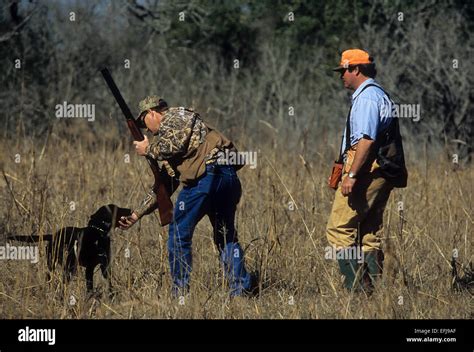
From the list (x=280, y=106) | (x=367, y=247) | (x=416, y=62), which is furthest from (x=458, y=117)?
(x=367, y=247)

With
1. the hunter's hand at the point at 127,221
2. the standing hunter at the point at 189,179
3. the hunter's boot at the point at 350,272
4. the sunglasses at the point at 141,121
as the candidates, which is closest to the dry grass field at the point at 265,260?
the hunter's boot at the point at 350,272

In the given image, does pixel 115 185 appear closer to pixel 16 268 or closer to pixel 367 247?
pixel 16 268

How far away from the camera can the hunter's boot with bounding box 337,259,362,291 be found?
6.37 m

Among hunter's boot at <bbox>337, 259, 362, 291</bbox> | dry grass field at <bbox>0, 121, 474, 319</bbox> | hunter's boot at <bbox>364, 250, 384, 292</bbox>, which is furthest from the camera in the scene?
hunter's boot at <bbox>364, 250, 384, 292</bbox>

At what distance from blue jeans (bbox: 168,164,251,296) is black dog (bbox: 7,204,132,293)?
44 centimetres

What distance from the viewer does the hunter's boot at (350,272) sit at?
6371 millimetres

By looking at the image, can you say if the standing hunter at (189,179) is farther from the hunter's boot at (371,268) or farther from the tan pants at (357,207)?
the hunter's boot at (371,268)

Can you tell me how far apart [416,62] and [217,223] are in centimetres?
905

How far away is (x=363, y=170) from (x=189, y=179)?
1202 millimetres

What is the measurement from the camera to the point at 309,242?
7.75m

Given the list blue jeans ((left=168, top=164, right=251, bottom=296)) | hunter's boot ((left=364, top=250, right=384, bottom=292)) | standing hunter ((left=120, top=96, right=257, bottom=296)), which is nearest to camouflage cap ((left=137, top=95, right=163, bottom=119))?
standing hunter ((left=120, top=96, right=257, bottom=296))

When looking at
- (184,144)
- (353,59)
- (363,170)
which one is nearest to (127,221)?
(184,144)

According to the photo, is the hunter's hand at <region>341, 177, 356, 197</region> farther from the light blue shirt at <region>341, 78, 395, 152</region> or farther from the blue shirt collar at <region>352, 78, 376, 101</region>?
the blue shirt collar at <region>352, 78, 376, 101</region>

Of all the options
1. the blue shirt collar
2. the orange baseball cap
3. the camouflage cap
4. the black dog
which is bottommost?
the black dog
